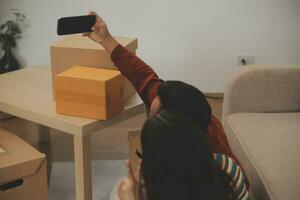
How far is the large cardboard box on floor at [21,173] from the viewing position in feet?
5.41

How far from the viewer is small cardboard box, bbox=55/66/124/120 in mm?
1592

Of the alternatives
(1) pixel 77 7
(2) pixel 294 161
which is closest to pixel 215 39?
(1) pixel 77 7

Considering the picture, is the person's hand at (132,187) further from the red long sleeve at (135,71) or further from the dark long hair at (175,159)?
the red long sleeve at (135,71)

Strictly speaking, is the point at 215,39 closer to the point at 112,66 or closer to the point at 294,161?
the point at 112,66

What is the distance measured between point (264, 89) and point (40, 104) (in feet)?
3.06

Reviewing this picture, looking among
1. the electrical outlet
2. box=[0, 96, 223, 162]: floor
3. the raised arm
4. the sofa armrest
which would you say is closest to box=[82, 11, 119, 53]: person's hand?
the raised arm

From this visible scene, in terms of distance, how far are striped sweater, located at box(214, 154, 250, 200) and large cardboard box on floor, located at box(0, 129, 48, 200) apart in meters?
0.74

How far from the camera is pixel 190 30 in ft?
9.97

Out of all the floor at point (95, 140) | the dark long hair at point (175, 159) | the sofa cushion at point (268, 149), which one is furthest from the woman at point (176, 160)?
the floor at point (95, 140)

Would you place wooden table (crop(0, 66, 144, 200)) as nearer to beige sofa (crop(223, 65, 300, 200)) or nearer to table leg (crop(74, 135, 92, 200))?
table leg (crop(74, 135, 92, 200))

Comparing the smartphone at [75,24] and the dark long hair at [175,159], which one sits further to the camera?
the smartphone at [75,24]

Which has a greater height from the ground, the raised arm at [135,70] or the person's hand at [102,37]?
the person's hand at [102,37]

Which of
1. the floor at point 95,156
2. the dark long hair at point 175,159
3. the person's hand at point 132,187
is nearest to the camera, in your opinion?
the dark long hair at point 175,159

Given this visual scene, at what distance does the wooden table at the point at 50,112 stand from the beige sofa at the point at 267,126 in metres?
A: 0.41
